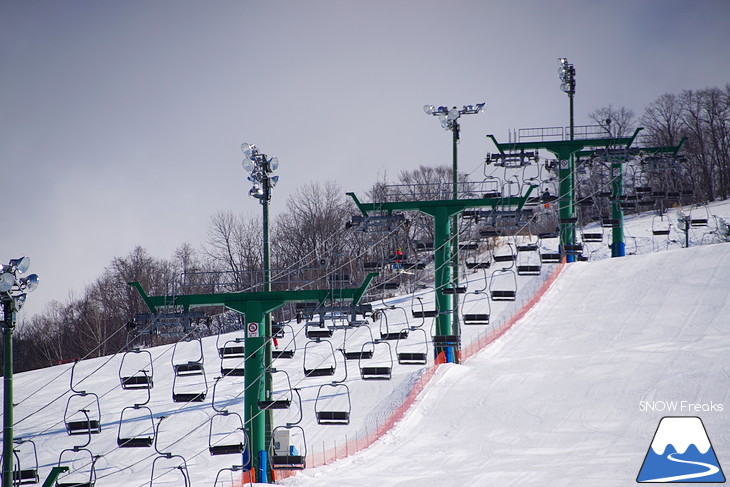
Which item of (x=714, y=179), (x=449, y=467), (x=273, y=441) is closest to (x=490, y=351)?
(x=449, y=467)

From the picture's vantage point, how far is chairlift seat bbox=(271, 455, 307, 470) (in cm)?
1903

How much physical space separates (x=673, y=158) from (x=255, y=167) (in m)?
17.9

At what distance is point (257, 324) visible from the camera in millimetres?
20531

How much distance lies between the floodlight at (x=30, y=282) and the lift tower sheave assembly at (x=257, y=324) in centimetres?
495

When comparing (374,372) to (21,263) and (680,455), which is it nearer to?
(680,455)

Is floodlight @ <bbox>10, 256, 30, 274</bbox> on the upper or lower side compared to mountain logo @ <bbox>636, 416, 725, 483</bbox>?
upper

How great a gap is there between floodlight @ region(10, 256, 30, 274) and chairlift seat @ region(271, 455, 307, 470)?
708 cm

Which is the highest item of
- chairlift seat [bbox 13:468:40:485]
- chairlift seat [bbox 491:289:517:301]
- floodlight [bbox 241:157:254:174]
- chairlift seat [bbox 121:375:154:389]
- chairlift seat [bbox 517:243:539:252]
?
floodlight [bbox 241:157:254:174]

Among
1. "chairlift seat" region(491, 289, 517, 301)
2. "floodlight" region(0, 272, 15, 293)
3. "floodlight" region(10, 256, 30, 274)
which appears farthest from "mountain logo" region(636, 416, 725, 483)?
"floodlight" region(0, 272, 15, 293)

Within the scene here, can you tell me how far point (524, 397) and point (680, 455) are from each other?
6.21m

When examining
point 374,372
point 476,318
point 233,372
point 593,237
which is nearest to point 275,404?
point 233,372

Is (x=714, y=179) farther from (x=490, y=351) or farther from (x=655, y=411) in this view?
(x=655, y=411)

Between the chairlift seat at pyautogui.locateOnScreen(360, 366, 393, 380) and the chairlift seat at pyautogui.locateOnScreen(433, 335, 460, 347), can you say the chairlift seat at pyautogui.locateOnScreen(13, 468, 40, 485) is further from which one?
the chairlift seat at pyautogui.locateOnScreen(433, 335, 460, 347)

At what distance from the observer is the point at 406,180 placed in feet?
277
